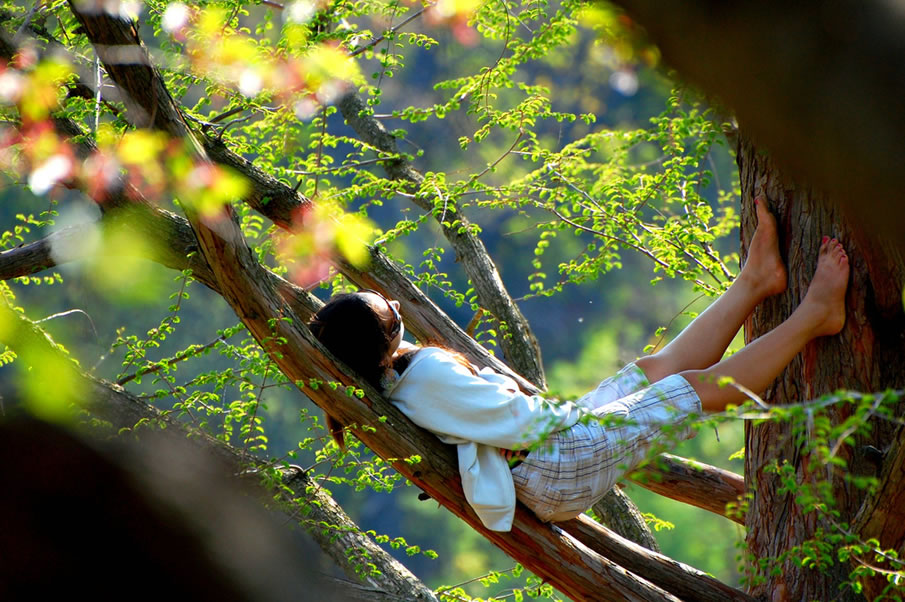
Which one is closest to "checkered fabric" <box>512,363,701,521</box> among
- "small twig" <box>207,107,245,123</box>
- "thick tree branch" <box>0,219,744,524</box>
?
"thick tree branch" <box>0,219,744,524</box>

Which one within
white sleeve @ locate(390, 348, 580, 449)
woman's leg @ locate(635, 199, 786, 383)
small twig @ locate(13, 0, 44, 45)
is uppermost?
small twig @ locate(13, 0, 44, 45)

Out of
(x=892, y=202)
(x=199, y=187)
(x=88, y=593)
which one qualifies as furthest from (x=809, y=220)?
(x=88, y=593)

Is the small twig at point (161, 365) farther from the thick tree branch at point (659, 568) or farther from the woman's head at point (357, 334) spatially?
the thick tree branch at point (659, 568)

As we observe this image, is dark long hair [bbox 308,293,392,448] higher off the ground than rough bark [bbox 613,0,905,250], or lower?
lower

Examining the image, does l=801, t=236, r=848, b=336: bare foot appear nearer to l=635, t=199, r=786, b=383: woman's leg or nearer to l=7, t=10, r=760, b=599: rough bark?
l=635, t=199, r=786, b=383: woman's leg

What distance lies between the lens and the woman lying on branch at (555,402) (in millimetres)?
2402

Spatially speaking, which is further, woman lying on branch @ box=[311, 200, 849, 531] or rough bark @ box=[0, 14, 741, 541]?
rough bark @ box=[0, 14, 741, 541]

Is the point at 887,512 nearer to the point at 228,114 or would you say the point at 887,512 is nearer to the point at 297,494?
the point at 297,494

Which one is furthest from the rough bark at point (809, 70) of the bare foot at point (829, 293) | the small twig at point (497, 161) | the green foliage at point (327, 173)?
the small twig at point (497, 161)

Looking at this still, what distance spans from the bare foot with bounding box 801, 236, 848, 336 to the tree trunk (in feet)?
0.12

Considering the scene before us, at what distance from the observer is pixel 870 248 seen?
90.4 inches

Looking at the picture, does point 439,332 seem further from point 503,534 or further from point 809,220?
point 809,220

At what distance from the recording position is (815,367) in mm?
2525

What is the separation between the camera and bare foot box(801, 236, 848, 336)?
238 centimetres
